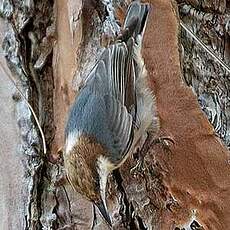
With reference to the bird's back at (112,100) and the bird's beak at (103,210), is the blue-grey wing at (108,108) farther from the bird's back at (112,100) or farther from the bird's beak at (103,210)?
the bird's beak at (103,210)

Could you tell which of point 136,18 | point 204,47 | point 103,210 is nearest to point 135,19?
point 136,18

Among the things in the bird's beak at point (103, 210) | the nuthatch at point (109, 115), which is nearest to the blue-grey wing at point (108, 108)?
the nuthatch at point (109, 115)

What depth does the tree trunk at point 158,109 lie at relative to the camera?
6.89 ft

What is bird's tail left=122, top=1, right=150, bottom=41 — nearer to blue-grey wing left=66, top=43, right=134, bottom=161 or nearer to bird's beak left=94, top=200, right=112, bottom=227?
blue-grey wing left=66, top=43, right=134, bottom=161

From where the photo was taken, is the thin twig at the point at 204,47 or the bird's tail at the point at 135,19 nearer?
the bird's tail at the point at 135,19

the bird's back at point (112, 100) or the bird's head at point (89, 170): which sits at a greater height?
the bird's back at point (112, 100)

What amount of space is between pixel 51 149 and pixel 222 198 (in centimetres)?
60

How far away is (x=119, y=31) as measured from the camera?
7.59ft

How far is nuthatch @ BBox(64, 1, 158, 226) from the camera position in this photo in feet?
7.15

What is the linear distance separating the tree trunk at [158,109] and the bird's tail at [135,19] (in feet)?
0.11

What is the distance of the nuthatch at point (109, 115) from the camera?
218cm

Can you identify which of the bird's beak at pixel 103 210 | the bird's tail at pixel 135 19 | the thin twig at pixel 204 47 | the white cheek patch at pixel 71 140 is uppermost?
the bird's tail at pixel 135 19

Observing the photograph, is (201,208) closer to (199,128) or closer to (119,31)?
(199,128)

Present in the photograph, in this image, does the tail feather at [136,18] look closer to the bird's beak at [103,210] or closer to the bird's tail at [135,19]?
the bird's tail at [135,19]
